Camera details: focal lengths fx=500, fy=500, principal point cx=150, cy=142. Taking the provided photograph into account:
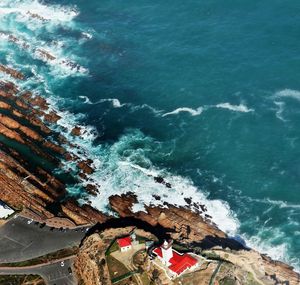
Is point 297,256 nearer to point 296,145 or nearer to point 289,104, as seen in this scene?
point 296,145

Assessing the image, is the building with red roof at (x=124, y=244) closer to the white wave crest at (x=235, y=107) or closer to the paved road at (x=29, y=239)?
the paved road at (x=29, y=239)

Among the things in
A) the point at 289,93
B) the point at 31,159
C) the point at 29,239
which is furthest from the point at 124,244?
the point at 289,93

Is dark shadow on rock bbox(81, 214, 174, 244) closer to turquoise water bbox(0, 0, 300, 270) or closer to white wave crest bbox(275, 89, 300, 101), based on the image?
turquoise water bbox(0, 0, 300, 270)

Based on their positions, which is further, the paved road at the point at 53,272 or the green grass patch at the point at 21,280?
the paved road at the point at 53,272

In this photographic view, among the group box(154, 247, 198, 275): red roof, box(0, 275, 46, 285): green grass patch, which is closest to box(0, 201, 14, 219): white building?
box(0, 275, 46, 285): green grass patch

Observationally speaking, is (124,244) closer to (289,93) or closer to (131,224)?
(131,224)

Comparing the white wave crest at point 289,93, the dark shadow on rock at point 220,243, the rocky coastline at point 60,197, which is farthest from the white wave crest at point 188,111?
the dark shadow on rock at point 220,243

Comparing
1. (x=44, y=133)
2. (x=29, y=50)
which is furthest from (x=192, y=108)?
(x=29, y=50)
